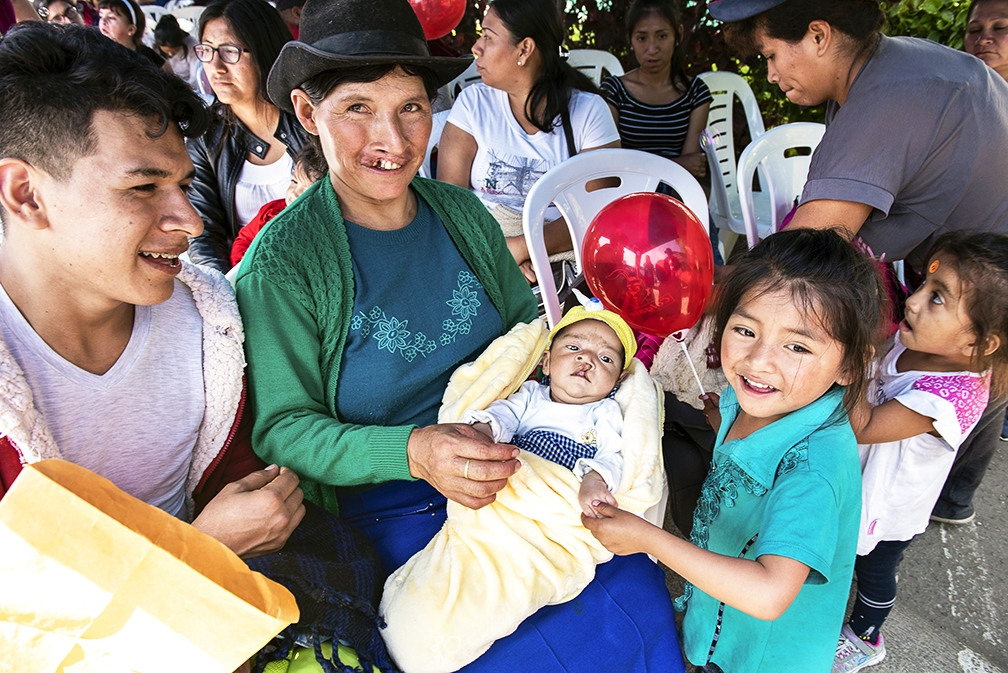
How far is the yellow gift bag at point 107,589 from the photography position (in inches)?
33.0

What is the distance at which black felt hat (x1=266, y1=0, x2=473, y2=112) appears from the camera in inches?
58.2

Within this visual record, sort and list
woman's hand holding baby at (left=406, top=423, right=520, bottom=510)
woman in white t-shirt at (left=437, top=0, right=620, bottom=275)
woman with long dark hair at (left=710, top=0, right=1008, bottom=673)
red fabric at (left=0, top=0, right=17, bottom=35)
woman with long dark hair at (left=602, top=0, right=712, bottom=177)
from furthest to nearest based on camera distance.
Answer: woman with long dark hair at (left=602, top=0, right=712, bottom=177), red fabric at (left=0, top=0, right=17, bottom=35), woman in white t-shirt at (left=437, top=0, right=620, bottom=275), woman with long dark hair at (left=710, top=0, right=1008, bottom=673), woman's hand holding baby at (left=406, top=423, right=520, bottom=510)

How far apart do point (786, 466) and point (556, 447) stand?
0.55 meters

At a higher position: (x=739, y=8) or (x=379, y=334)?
(x=739, y=8)

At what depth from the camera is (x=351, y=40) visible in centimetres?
148

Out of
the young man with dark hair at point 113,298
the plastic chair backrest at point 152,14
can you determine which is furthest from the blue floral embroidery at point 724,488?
the plastic chair backrest at point 152,14

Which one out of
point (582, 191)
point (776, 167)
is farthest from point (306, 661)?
point (776, 167)

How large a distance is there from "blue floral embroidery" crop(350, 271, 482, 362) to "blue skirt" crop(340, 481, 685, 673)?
0.36 m

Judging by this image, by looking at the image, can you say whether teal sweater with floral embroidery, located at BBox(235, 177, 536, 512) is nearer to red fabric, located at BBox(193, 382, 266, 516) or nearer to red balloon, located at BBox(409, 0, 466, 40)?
red fabric, located at BBox(193, 382, 266, 516)

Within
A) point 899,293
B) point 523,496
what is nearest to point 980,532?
point 899,293

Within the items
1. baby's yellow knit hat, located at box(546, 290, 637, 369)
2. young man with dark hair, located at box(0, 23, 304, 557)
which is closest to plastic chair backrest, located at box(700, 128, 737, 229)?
baby's yellow knit hat, located at box(546, 290, 637, 369)

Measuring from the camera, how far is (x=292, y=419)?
1415mm

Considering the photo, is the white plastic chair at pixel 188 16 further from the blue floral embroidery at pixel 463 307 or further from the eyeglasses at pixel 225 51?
the blue floral embroidery at pixel 463 307

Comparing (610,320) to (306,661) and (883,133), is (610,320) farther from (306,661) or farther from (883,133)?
(306,661)
